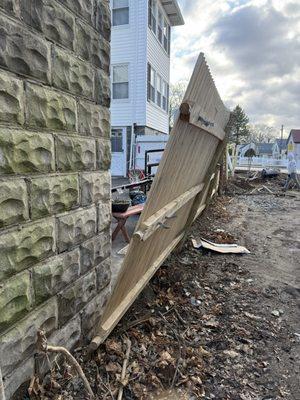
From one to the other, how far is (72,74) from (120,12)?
46.1ft

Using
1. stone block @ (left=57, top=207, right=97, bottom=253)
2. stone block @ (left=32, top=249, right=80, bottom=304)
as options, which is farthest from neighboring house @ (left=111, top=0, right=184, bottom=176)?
stone block @ (left=32, top=249, right=80, bottom=304)

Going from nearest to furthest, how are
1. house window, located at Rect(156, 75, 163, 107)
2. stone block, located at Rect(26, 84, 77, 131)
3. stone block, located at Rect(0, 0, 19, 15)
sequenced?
stone block, located at Rect(0, 0, 19, 15)
stone block, located at Rect(26, 84, 77, 131)
house window, located at Rect(156, 75, 163, 107)

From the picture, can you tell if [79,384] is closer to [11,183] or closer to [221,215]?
[11,183]

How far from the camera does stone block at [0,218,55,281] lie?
1.45 meters

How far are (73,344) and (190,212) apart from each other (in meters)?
3.22

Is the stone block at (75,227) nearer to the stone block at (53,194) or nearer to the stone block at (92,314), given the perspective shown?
the stone block at (53,194)

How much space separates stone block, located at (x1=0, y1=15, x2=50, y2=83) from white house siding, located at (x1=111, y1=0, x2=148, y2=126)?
12994 mm

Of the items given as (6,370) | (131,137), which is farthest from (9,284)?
(131,137)

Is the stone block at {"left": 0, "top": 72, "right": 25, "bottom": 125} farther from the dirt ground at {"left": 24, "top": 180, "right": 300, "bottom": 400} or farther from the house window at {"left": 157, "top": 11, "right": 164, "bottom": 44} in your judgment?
the house window at {"left": 157, "top": 11, "right": 164, "bottom": 44}

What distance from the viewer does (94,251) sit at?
231 centimetres

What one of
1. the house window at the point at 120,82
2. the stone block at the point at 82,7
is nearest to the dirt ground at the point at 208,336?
the stone block at the point at 82,7

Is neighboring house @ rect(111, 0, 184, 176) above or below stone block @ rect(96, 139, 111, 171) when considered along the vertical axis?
above

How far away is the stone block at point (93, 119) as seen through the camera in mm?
2014

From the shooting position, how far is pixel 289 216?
9.96m
